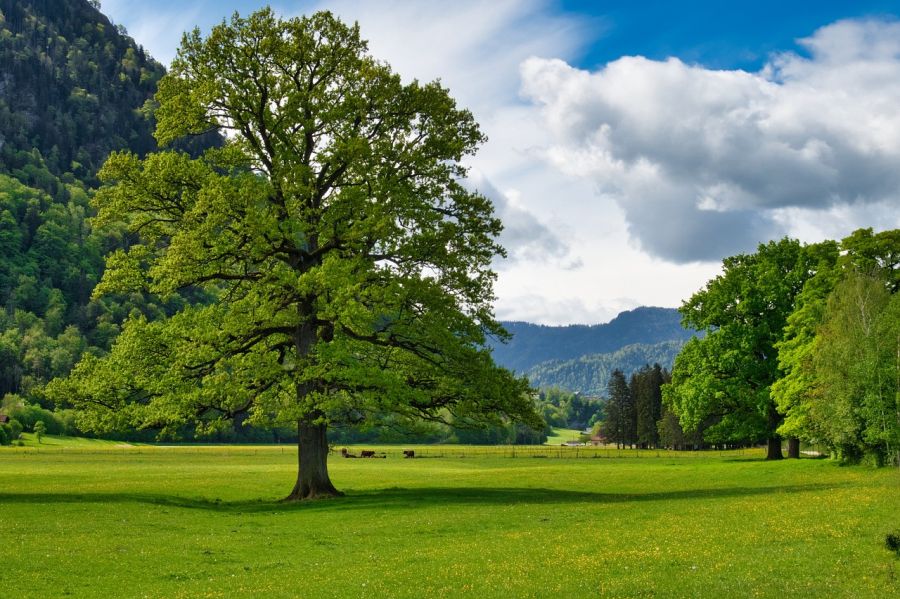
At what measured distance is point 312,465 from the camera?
41.2 metres

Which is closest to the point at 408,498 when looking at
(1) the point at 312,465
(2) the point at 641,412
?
(1) the point at 312,465

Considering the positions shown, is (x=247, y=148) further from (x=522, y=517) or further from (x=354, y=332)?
(x=522, y=517)

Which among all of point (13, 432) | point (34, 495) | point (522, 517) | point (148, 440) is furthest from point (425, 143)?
point (148, 440)

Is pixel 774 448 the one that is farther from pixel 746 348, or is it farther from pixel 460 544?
pixel 460 544

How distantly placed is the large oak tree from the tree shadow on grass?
9.73 feet

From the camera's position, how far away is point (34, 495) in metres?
40.5

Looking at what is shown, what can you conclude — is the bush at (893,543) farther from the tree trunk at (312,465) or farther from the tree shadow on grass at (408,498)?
the tree trunk at (312,465)

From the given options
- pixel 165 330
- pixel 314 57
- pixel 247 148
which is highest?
pixel 314 57

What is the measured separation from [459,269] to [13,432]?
135580mm

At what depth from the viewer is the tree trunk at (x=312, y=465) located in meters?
40.8

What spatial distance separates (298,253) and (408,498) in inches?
549

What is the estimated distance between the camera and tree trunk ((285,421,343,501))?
40.8 m

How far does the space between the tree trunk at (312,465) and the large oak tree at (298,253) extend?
101 mm

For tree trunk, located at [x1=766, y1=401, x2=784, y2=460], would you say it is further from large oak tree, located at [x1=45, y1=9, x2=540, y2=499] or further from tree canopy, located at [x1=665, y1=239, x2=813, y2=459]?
large oak tree, located at [x1=45, y1=9, x2=540, y2=499]
